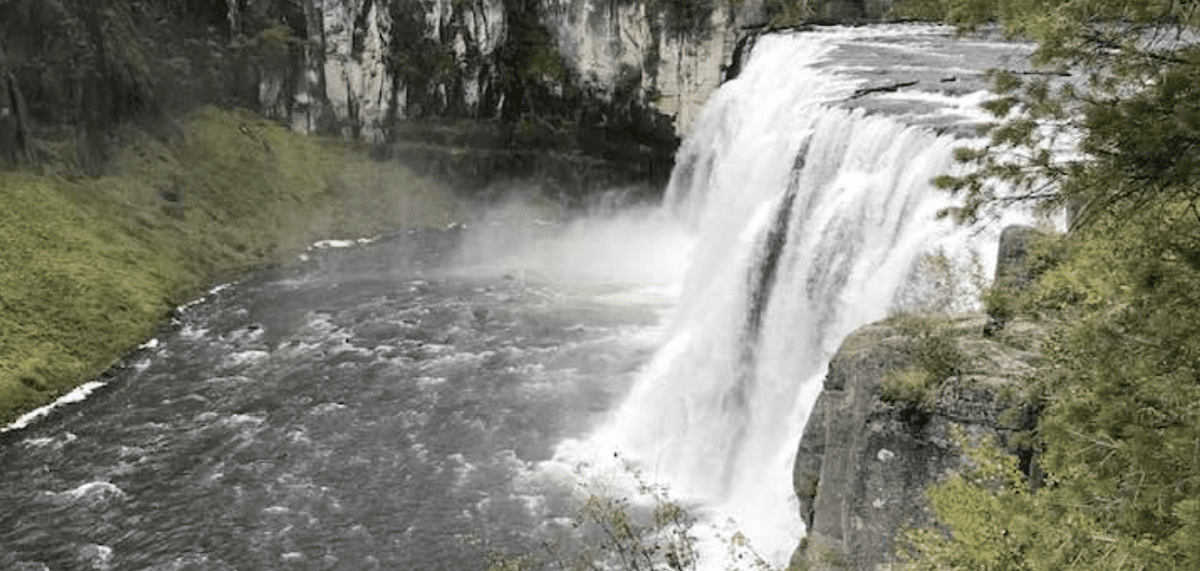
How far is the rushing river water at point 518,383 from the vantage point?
29344 mm

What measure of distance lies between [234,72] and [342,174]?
8.45m

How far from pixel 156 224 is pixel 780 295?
113 feet

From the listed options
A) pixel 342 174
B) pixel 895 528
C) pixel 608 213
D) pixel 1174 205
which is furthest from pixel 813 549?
pixel 342 174

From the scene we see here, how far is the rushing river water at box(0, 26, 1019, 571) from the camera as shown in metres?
29.3

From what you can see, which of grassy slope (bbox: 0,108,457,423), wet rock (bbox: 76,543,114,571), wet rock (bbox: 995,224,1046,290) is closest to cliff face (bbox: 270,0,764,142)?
grassy slope (bbox: 0,108,457,423)

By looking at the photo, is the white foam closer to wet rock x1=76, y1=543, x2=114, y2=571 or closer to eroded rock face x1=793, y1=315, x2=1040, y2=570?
wet rock x1=76, y1=543, x2=114, y2=571

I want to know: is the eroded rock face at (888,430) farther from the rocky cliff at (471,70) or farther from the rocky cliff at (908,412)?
the rocky cliff at (471,70)

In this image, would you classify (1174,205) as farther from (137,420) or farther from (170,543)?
(137,420)

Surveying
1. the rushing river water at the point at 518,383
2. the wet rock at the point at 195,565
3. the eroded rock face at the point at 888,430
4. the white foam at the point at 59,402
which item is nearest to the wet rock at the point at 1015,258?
the eroded rock face at the point at 888,430

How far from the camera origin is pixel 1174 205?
10102 millimetres

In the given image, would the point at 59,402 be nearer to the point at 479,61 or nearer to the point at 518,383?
the point at 518,383

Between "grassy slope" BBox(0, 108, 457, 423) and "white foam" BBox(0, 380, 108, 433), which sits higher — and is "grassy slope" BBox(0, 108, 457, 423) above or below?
above

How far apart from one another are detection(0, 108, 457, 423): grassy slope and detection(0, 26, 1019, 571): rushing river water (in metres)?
2.29

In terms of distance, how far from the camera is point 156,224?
176ft
